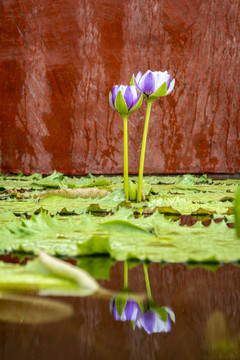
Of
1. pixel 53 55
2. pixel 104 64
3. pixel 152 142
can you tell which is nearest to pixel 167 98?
pixel 152 142

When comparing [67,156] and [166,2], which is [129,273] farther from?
[166,2]

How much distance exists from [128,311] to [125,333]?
0.12 ft

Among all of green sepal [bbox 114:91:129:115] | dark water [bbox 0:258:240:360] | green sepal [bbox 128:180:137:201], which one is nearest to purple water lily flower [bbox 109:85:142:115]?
green sepal [bbox 114:91:129:115]

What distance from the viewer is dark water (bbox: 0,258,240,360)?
22 centimetres

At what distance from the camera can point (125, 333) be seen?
25 centimetres

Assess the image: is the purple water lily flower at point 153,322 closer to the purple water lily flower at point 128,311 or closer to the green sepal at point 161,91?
the purple water lily flower at point 128,311

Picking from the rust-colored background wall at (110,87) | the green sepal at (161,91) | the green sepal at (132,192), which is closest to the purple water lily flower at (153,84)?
the green sepal at (161,91)

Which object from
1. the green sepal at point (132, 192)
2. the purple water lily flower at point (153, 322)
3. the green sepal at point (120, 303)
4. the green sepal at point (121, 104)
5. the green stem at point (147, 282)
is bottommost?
the green sepal at point (132, 192)

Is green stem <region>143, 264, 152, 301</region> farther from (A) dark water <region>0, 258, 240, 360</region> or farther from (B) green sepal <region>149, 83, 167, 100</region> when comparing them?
(B) green sepal <region>149, 83, 167, 100</region>

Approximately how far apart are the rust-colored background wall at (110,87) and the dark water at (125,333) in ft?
8.63

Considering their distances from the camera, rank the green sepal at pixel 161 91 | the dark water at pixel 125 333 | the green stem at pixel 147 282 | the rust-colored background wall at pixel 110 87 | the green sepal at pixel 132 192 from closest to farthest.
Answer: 1. the dark water at pixel 125 333
2. the green stem at pixel 147 282
3. the green sepal at pixel 161 91
4. the green sepal at pixel 132 192
5. the rust-colored background wall at pixel 110 87

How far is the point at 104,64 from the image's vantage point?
295cm

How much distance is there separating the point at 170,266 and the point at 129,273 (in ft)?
0.17

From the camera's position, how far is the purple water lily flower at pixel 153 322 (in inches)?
9.9
